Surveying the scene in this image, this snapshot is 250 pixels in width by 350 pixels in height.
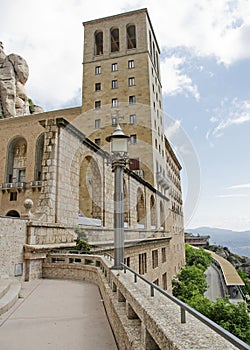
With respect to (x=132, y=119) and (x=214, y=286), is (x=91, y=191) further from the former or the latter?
(x=214, y=286)

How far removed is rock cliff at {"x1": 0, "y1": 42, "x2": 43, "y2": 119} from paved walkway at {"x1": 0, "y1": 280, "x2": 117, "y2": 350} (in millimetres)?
35849

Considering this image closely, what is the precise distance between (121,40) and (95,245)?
28268 mm

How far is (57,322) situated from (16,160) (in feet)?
79.7

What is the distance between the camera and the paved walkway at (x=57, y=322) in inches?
137

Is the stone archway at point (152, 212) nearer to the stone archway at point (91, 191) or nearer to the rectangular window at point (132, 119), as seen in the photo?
the rectangular window at point (132, 119)

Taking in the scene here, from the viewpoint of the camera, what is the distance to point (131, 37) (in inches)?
1367

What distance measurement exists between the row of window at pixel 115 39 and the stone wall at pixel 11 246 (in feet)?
102

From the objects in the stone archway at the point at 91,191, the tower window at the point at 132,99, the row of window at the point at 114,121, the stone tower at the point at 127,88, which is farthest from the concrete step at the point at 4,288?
the tower window at the point at 132,99

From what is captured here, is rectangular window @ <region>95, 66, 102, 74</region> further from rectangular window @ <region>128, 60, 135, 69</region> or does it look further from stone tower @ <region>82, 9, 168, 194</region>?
rectangular window @ <region>128, 60, 135, 69</region>

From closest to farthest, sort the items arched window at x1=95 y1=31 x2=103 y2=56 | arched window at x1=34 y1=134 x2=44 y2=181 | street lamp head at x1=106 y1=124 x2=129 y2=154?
street lamp head at x1=106 y1=124 x2=129 y2=154, arched window at x1=34 y1=134 x2=44 y2=181, arched window at x1=95 y1=31 x2=103 y2=56

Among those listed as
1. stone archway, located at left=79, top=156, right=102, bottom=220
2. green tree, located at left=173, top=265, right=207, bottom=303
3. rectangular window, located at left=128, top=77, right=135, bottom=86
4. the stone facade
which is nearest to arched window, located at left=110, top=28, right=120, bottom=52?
the stone facade

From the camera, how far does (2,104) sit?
38.2 metres

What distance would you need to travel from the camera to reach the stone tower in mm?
29406

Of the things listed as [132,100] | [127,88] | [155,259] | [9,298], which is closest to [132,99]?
[132,100]
